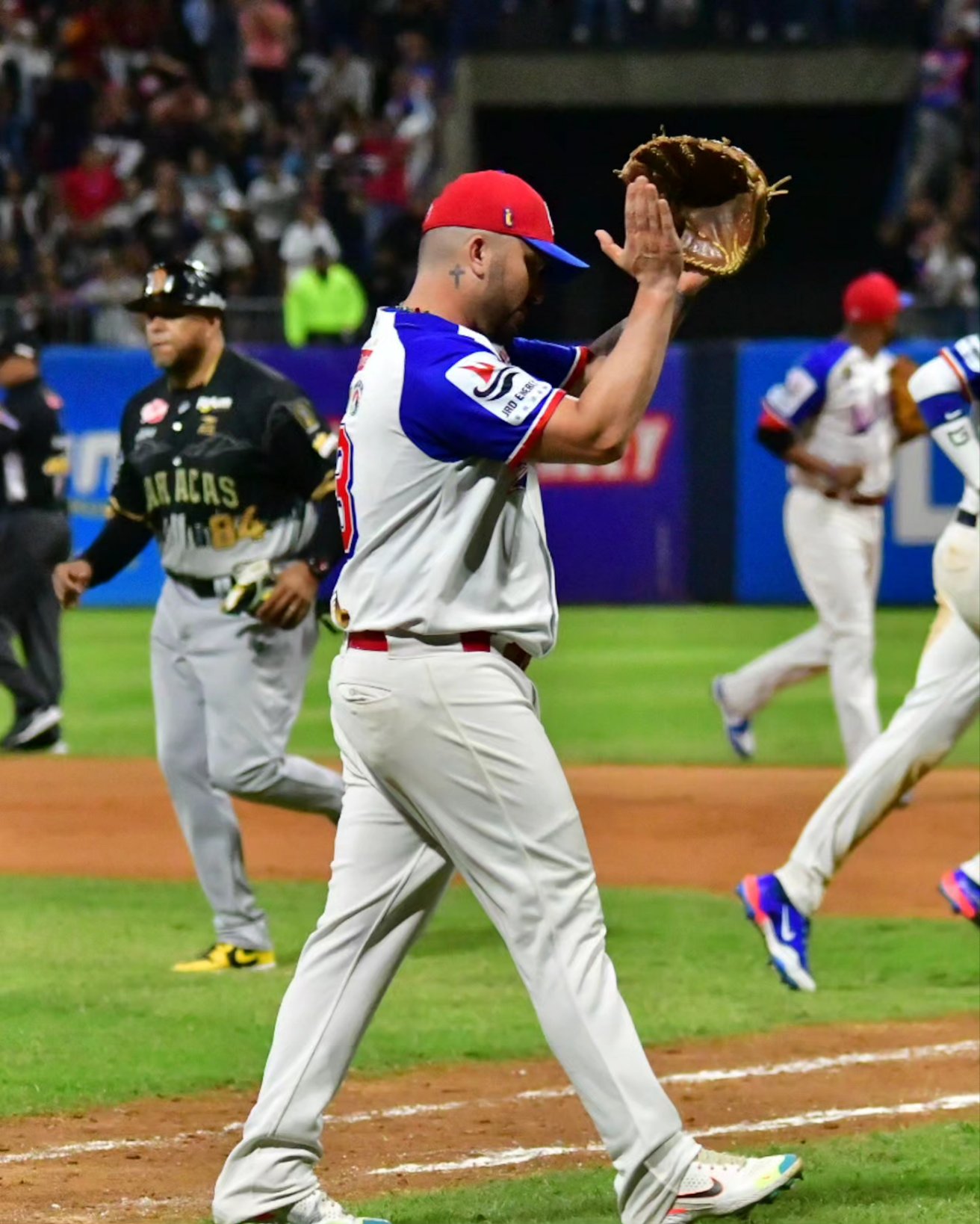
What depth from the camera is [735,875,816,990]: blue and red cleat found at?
23.4ft

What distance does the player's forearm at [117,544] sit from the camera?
301 inches

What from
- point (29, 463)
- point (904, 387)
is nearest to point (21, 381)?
point (29, 463)

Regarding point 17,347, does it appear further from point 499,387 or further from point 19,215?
point 19,215

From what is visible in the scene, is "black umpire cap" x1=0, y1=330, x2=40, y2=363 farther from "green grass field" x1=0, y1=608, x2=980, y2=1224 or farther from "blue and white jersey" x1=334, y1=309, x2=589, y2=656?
"blue and white jersey" x1=334, y1=309, x2=589, y2=656

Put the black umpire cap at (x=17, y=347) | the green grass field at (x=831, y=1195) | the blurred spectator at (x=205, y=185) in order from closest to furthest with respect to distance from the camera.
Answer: the green grass field at (x=831, y=1195) < the black umpire cap at (x=17, y=347) < the blurred spectator at (x=205, y=185)

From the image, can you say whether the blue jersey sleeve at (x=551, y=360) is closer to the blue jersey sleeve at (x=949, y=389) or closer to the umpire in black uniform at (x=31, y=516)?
the blue jersey sleeve at (x=949, y=389)

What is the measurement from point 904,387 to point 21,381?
5315 mm

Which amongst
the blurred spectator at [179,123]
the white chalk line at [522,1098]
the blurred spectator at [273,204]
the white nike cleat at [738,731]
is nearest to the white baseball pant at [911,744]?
the white chalk line at [522,1098]

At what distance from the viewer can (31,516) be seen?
1366 cm

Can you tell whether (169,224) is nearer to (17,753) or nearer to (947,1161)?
(17,753)

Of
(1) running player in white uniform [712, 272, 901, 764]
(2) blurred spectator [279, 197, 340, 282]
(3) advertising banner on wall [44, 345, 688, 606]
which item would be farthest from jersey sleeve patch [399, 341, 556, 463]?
(2) blurred spectator [279, 197, 340, 282]

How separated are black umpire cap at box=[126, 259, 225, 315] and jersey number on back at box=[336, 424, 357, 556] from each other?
2.91 meters

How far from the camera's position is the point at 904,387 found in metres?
11.7

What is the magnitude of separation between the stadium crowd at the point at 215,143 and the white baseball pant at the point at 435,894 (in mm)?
17603
